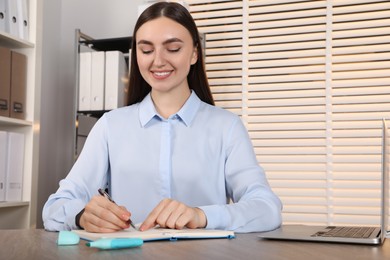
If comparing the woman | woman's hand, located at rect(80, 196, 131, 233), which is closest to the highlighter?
woman's hand, located at rect(80, 196, 131, 233)

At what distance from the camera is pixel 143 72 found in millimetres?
1701

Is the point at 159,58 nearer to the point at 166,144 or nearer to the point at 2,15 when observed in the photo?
the point at 166,144

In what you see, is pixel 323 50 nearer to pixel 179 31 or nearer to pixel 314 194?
pixel 314 194

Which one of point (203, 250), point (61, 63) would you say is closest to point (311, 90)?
point (61, 63)

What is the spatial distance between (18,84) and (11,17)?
0.36 meters

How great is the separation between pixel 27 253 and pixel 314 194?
2.81 metres

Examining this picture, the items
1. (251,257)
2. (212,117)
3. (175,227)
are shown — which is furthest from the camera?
(212,117)

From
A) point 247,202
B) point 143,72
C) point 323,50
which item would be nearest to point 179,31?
point 143,72

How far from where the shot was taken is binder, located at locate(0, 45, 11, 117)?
2773 mm

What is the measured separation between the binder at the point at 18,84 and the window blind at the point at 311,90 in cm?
135

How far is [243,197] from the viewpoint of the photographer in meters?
1.57

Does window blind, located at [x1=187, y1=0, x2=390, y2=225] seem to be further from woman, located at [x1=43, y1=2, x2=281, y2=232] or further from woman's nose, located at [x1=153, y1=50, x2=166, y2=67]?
woman's nose, located at [x1=153, y1=50, x2=166, y2=67]

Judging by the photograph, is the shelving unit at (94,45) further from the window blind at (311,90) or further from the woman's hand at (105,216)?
the woman's hand at (105,216)

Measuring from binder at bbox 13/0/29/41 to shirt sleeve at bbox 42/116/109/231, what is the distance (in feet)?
4.58
